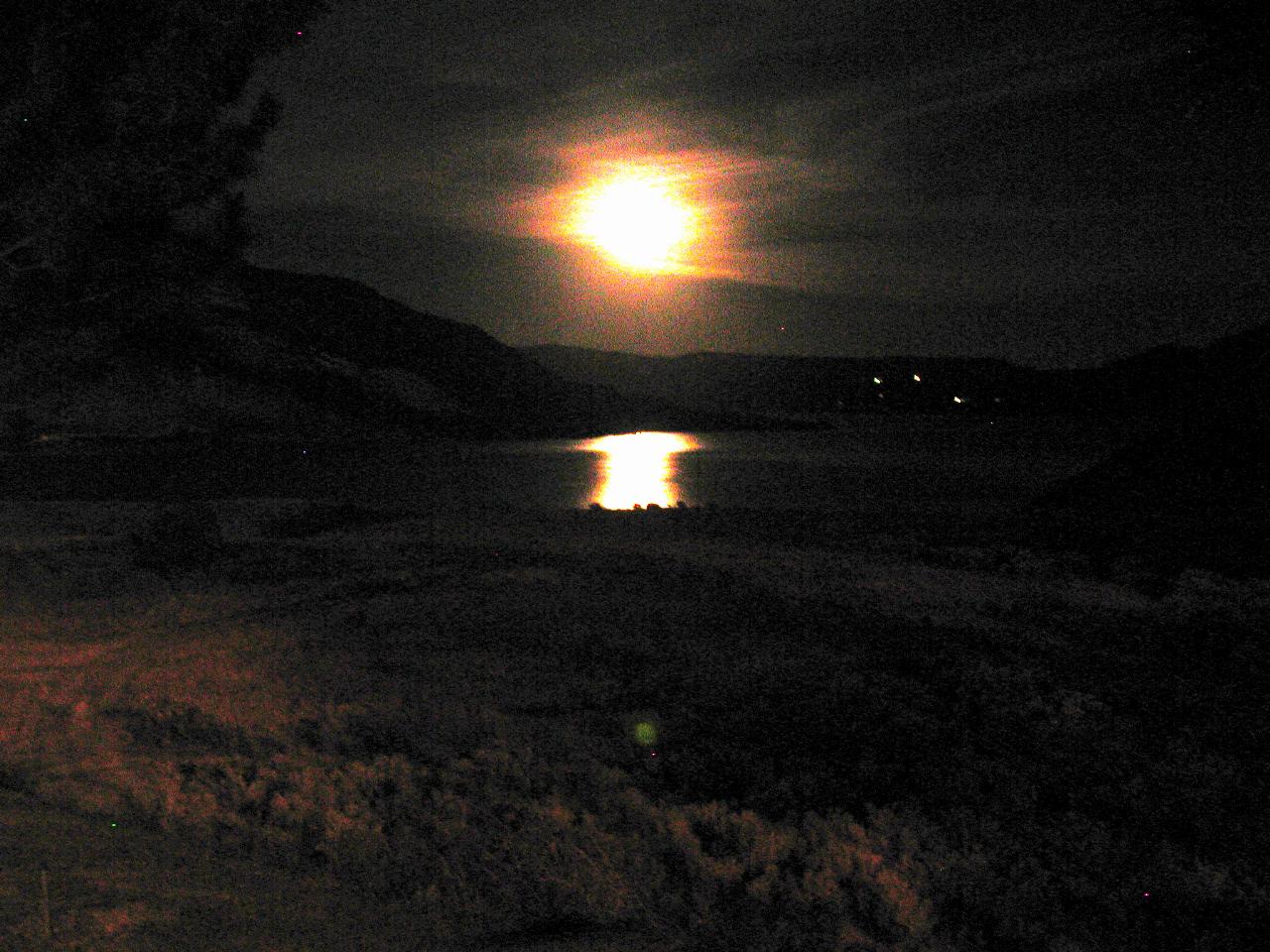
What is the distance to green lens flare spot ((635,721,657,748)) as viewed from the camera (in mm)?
5434

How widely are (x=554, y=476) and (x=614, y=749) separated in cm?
3683

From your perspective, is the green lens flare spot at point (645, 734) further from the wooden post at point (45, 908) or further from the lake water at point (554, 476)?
the lake water at point (554, 476)

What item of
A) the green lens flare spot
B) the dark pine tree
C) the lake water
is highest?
the dark pine tree

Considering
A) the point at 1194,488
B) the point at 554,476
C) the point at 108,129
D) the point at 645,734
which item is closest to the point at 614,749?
the point at 645,734

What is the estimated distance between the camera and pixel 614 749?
17.4 ft

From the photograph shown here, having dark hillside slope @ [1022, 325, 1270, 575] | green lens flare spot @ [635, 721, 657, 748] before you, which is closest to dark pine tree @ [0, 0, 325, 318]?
green lens flare spot @ [635, 721, 657, 748]

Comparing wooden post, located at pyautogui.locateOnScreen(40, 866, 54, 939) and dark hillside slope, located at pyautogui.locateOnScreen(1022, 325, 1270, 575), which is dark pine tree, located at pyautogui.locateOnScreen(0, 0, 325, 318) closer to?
wooden post, located at pyautogui.locateOnScreen(40, 866, 54, 939)

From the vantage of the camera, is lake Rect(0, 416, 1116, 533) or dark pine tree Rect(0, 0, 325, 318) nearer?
dark pine tree Rect(0, 0, 325, 318)

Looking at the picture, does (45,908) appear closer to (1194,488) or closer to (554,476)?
(1194,488)

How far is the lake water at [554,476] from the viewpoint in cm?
2803

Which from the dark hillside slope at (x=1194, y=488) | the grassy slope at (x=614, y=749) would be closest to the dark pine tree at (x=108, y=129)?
the grassy slope at (x=614, y=749)

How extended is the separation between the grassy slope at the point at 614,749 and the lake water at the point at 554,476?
1018 cm

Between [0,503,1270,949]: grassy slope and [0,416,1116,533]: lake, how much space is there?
9.01m

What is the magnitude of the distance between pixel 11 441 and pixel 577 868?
10123mm
